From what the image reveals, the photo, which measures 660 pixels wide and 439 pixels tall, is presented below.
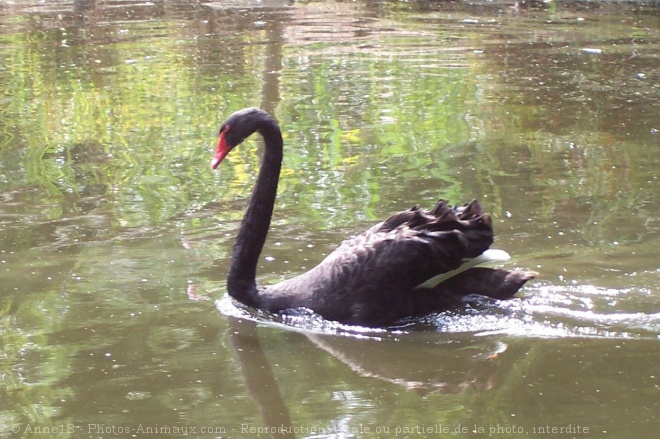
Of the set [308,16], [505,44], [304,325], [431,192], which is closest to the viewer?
[304,325]

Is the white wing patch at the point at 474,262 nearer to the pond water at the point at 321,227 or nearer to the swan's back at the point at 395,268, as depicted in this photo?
the swan's back at the point at 395,268

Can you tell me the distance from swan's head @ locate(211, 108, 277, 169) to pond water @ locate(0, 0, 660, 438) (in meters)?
0.68

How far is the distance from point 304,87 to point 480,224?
495 centimetres

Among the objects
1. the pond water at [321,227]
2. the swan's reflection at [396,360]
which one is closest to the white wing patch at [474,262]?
the pond water at [321,227]

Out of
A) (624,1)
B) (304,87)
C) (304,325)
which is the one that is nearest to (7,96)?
(304,87)

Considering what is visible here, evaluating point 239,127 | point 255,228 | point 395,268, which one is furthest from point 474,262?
point 239,127

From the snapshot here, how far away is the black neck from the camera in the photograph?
4551mm

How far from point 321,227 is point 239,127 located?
41.5 inches

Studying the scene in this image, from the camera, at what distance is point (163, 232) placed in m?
5.46

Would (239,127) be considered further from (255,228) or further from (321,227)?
(321,227)

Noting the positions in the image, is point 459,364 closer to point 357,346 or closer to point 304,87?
point 357,346

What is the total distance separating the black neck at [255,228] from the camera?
4551 mm

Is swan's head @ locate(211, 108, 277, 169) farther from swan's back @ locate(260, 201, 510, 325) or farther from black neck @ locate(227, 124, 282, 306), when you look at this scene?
swan's back @ locate(260, 201, 510, 325)

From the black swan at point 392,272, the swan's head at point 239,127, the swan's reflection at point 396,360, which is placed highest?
the swan's head at point 239,127
